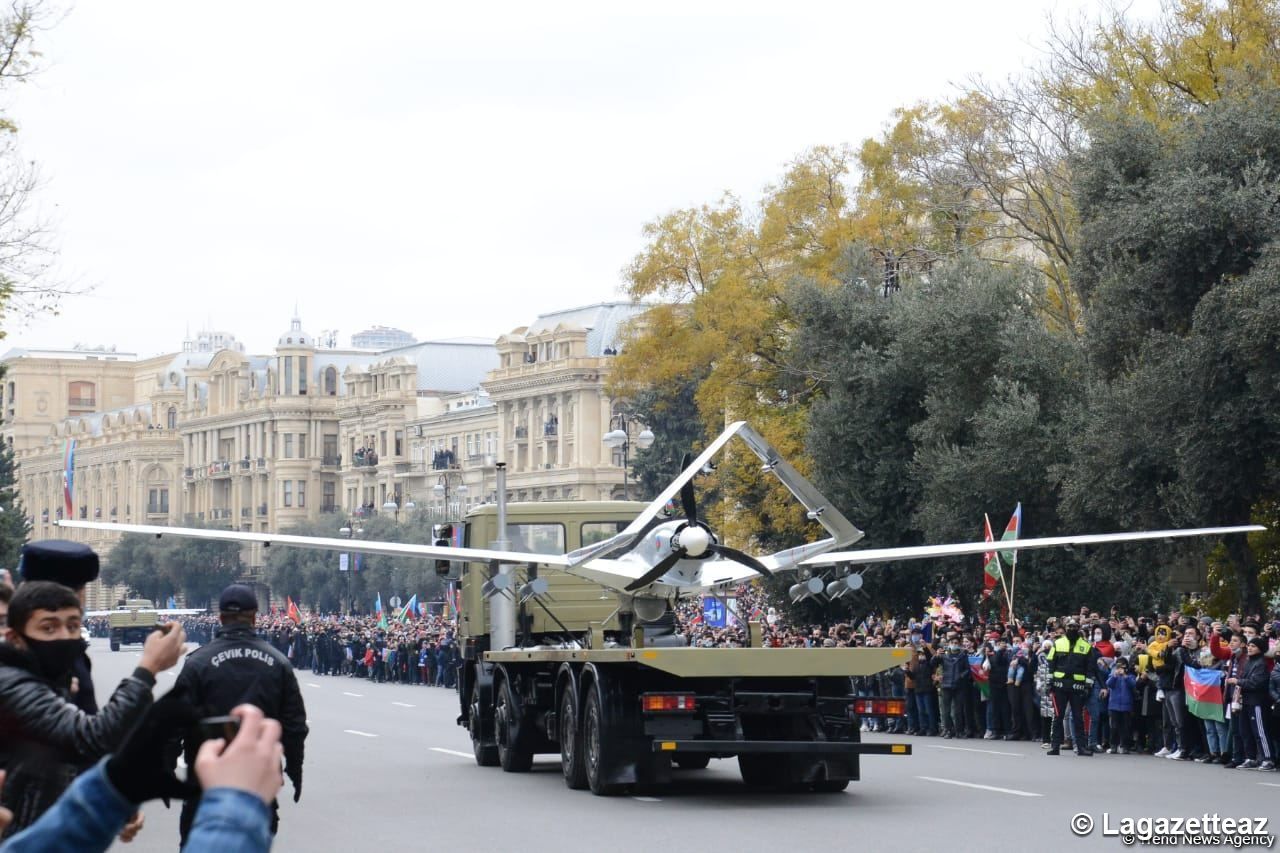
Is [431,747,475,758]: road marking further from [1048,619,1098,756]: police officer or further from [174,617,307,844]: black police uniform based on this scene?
[174,617,307,844]: black police uniform

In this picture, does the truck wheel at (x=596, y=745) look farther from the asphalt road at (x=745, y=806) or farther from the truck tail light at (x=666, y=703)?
the truck tail light at (x=666, y=703)

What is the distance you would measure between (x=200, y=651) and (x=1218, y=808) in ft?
29.9

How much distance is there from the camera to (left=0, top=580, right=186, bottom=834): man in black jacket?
5402 millimetres

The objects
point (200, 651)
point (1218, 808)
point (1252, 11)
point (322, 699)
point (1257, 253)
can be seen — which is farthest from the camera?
point (322, 699)

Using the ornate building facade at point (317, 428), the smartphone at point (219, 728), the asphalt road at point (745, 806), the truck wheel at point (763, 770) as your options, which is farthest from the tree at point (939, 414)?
the ornate building facade at point (317, 428)

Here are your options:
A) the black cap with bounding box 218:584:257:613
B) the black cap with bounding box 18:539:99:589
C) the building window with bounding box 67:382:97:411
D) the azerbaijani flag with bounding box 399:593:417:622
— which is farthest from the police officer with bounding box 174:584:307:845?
the building window with bounding box 67:382:97:411

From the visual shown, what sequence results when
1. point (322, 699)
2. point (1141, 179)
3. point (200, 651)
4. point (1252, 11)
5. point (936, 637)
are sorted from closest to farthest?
point (200, 651) < point (1141, 179) < point (936, 637) < point (1252, 11) < point (322, 699)

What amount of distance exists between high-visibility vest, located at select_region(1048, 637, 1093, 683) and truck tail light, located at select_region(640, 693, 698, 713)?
306 inches

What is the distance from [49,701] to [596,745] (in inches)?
484

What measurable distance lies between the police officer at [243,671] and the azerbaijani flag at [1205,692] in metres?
14.0

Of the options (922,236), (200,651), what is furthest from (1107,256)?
(200,651)

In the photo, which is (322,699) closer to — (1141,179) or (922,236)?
(922,236)

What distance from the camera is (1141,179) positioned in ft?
98.7

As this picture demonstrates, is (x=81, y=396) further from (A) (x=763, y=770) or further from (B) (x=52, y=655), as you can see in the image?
(B) (x=52, y=655)
